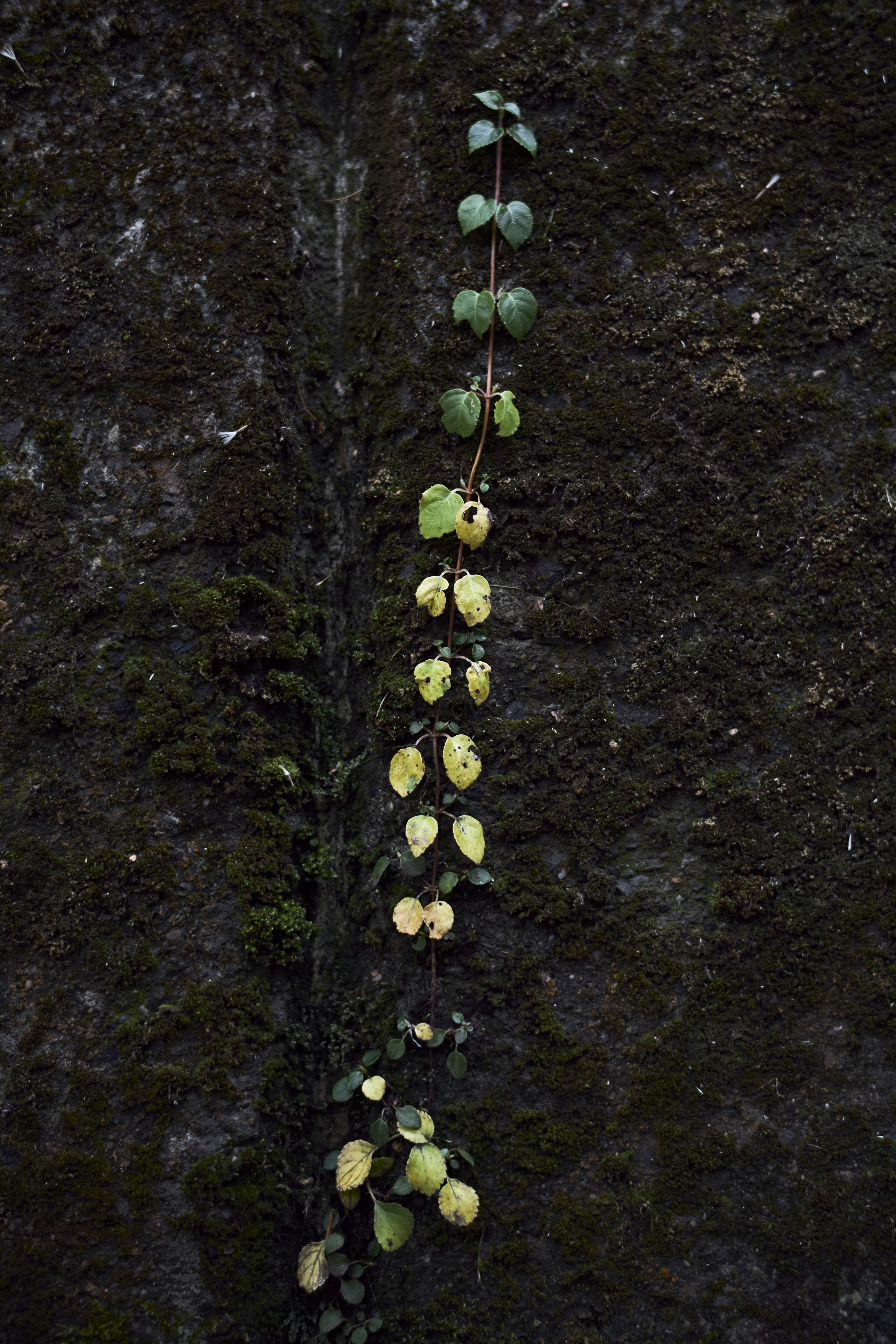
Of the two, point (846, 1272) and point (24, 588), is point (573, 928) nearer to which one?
point (846, 1272)

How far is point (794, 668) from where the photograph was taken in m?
1.70

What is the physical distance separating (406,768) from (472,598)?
0.39 meters

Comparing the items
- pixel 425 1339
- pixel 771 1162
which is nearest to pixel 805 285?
pixel 771 1162

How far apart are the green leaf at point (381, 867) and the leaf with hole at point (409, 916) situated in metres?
0.09

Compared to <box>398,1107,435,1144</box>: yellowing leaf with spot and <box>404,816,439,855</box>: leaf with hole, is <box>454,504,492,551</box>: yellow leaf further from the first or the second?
<box>398,1107,435,1144</box>: yellowing leaf with spot

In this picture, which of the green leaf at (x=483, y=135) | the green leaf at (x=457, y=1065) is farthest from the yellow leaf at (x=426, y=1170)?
the green leaf at (x=483, y=135)

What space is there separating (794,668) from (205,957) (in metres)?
1.39

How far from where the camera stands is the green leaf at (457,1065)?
5.19 feet

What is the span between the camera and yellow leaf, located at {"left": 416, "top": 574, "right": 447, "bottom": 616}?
169 centimetres

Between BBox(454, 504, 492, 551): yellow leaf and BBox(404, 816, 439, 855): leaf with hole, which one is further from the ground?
BBox(454, 504, 492, 551): yellow leaf

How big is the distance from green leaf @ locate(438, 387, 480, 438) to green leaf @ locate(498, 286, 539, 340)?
191mm

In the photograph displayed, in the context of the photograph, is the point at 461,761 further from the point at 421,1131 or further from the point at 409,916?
the point at 421,1131

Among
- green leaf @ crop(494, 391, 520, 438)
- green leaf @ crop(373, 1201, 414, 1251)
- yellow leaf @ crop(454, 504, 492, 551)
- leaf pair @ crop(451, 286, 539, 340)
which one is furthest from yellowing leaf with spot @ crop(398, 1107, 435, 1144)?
leaf pair @ crop(451, 286, 539, 340)

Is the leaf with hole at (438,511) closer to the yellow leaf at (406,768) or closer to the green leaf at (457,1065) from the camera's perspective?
the yellow leaf at (406,768)
